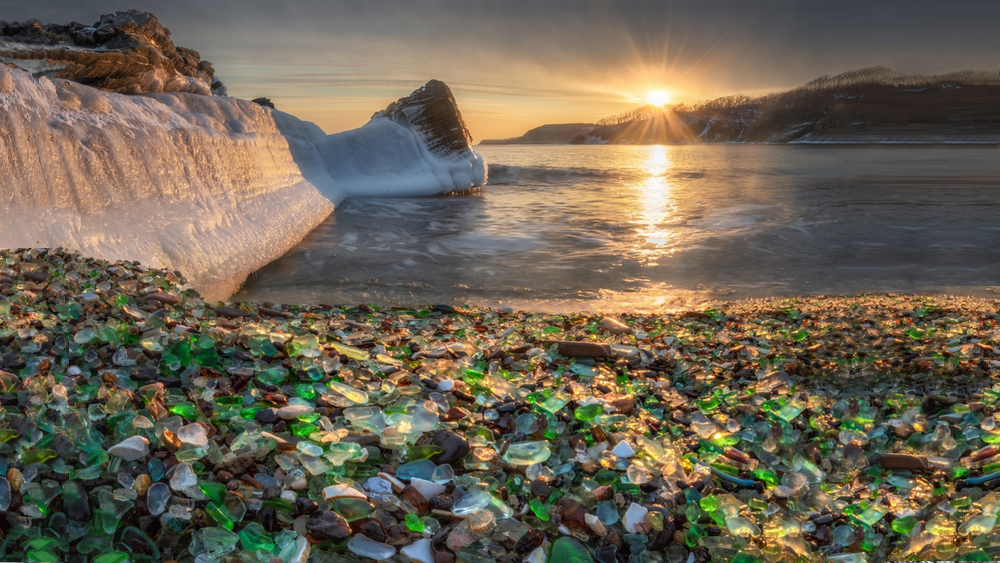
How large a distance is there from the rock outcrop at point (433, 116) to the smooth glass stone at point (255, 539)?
14464 mm

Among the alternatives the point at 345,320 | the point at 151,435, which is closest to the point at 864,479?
the point at 151,435

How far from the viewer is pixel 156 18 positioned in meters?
9.48

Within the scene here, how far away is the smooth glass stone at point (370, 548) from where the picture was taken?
138 cm

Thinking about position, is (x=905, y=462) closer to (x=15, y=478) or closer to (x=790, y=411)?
(x=790, y=411)

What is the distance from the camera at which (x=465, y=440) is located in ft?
5.84

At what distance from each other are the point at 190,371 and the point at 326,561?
103 centimetres

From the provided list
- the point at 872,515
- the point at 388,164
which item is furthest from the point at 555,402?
the point at 388,164

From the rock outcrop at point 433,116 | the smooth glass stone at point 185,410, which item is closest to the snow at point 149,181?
the smooth glass stone at point 185,410

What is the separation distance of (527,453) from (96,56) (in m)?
6.93

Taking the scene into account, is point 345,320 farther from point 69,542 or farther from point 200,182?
point 200,182

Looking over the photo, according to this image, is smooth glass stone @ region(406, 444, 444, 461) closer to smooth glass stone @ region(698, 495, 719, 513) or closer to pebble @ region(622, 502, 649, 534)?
pebble @ region(622, 502, 649, 534)

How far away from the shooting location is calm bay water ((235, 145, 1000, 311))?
5.79 meters

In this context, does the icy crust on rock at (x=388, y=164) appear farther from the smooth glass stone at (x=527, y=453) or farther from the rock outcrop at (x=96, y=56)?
the smooth glass stone at (x=527, y=453)

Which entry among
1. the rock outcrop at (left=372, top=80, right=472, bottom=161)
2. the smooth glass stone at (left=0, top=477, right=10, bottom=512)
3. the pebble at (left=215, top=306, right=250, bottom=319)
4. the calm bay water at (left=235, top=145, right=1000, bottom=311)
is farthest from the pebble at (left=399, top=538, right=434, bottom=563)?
the rock outcrop at (left=372, top=80, right=472, bottom=161)
